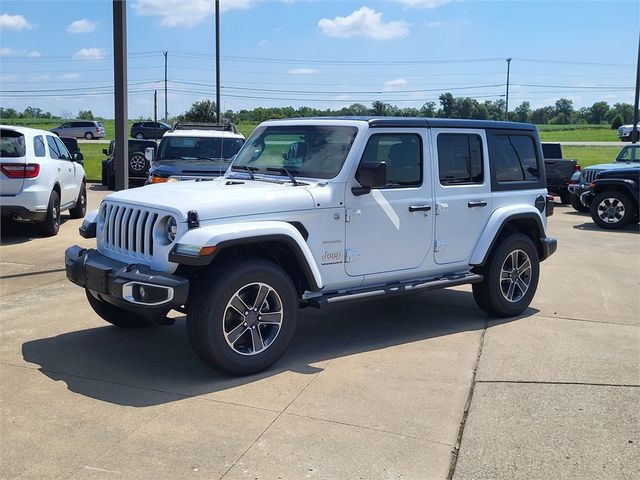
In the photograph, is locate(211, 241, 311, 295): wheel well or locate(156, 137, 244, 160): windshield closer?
locate(211, 241, 311, 295): wheel well

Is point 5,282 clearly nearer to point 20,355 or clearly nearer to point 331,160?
point 20,355

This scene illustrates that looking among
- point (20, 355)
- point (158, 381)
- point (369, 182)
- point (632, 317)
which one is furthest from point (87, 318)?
point (632, 317)

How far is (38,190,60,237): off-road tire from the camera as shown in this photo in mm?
10688

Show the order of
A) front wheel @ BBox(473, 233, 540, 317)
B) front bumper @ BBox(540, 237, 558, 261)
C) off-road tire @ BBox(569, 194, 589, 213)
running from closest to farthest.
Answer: front wheel @ BBox(473, 233, 540, 317), front bumper @ BBox(540, 237, 558, 261), off-road tire @ BBox(569, 194, 589, 213)

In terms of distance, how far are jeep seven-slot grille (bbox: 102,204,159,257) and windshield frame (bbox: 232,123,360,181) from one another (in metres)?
1.32

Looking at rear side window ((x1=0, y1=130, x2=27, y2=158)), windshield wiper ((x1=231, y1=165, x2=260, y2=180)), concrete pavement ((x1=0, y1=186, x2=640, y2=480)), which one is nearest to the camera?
concrete pavement ((x1=0, y1=186, x2=640, y2=480))

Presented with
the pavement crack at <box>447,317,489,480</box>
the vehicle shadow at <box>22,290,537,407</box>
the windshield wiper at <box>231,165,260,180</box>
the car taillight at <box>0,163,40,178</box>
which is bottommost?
the pavement crack at <box>447,317,489,480</box>

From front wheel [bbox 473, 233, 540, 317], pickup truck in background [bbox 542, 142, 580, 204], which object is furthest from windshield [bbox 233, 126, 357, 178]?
pickup truck in background [bbox 542, 142, 580, 204]

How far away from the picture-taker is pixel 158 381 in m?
4.82

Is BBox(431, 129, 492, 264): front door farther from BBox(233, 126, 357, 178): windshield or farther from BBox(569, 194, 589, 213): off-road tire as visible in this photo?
BBox(569, 194, 589, 213): off-road tire

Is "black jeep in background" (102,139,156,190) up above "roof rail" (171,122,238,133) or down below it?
below

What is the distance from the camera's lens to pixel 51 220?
424 inches

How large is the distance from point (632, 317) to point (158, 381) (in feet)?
15.8

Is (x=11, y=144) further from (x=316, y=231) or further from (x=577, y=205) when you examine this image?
(x=577, y=205)
